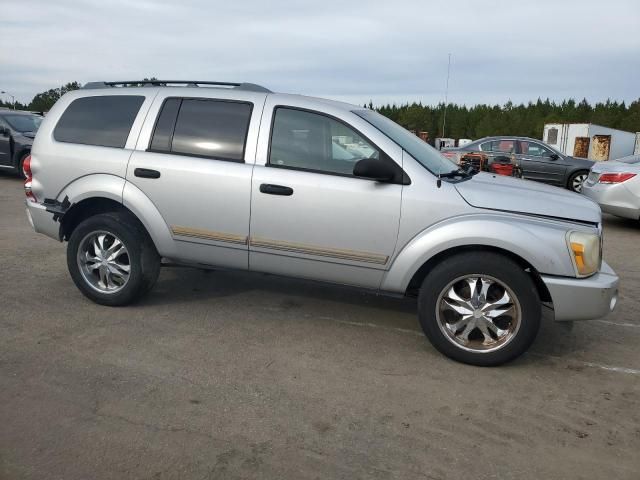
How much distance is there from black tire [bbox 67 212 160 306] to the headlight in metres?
3.23

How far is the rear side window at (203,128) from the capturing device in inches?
178

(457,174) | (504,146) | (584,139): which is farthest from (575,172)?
(584,139)

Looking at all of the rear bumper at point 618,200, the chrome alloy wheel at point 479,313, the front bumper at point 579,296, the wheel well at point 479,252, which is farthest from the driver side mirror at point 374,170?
the rear bumper at point 618,200

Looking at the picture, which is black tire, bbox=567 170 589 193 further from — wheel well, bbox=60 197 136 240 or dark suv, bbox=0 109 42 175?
dark suv, bbox=0 109 42 175

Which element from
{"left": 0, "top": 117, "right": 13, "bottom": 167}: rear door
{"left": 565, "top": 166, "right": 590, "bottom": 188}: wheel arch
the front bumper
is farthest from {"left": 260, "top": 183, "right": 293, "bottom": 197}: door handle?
{"left": 565, "top": 166, "right": 590, "bottom": 188}: wheel arch

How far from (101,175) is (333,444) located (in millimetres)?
3033

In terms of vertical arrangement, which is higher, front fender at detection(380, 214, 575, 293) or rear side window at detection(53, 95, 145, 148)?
rear side window at detection(53, 95, 145, 148)

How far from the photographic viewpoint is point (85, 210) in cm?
500

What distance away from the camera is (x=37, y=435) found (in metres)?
2.97

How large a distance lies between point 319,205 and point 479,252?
118 centimetres

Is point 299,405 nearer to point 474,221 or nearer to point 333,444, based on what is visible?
point 333,444

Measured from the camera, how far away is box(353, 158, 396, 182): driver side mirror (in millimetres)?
4023

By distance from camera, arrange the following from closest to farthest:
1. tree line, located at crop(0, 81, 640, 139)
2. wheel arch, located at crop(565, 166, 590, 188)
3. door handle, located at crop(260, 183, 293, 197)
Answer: door handle, located at crop(260, 183, 293, 197) → wheel arch, located at crop(565, 166, 590, 188) → tree line, located at crop(0, 81, 640, 139)

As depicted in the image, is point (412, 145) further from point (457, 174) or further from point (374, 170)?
point (374, 170)
